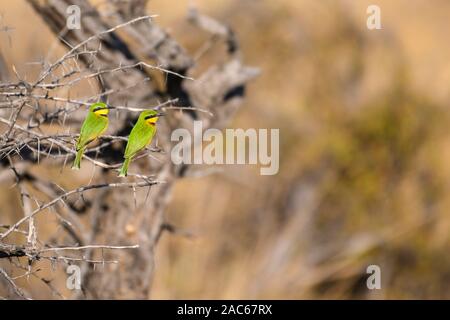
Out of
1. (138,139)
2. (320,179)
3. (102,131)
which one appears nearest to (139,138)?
(138,139)

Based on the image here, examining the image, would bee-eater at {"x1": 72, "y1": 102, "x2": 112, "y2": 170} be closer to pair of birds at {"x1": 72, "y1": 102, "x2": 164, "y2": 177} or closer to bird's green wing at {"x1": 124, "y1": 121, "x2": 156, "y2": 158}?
pair of birds at {"x1": 72, "y1": 102, "x2": 164, "y2": 177}

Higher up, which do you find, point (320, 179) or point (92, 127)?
point (320, 179)

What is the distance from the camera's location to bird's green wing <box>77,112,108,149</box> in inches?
152

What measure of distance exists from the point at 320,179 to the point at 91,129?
251 inches

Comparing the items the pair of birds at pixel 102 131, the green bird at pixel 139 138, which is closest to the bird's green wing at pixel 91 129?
the pair of birds at pixel 102 131

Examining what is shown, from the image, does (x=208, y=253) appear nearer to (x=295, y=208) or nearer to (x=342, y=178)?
(x=295, y=208)

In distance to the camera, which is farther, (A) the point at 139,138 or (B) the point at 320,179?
(B) the point at 320,179

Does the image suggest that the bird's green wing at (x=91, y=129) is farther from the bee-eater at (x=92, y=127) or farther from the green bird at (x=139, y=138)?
the green bird at (x=139, y=138)

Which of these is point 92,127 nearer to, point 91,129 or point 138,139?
point 91,129

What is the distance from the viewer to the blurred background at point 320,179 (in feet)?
29.2

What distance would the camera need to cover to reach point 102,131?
3939 mm

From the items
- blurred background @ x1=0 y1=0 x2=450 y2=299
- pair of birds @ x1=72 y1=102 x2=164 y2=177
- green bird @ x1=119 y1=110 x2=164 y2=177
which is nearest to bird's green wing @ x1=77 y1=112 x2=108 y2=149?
pair of birds @ x1=72 y1=102 x2=164 y2=177

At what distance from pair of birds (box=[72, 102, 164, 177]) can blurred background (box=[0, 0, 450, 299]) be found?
393cm

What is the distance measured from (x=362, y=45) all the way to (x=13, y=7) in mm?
5066
